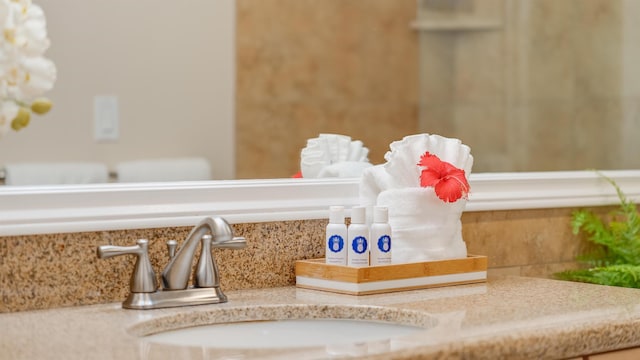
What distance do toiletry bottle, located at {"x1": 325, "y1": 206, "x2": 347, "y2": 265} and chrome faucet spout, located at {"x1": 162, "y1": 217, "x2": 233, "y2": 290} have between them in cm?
21

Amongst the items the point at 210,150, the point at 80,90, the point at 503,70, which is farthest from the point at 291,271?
the point at 503,70

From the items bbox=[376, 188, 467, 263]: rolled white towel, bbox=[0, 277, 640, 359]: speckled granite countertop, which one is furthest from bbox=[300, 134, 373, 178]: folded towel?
bbox=[0, 277, 640, 359]: speckled granite countertop

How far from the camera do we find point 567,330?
4.29 feet

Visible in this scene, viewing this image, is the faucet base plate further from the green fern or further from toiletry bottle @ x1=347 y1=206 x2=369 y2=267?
the green fern

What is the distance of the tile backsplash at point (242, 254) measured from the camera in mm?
1424

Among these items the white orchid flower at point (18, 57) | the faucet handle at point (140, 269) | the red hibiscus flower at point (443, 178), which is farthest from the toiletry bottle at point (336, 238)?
the white orchid flower at point (18, 57)

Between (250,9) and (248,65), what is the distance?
0.31 ft

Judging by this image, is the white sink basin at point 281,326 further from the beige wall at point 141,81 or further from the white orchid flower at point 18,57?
the white orchid flower at point 18,57

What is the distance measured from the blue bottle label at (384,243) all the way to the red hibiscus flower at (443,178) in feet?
0.35

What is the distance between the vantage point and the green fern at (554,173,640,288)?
2.01m

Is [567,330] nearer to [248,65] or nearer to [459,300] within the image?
[459,300]

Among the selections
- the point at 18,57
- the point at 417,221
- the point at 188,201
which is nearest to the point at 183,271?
the point at 188,201

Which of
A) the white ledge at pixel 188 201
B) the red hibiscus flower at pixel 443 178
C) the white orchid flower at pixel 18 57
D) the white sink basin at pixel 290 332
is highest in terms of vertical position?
the white orchid flower at pixel 18 57

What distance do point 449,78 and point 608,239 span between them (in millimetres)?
460
